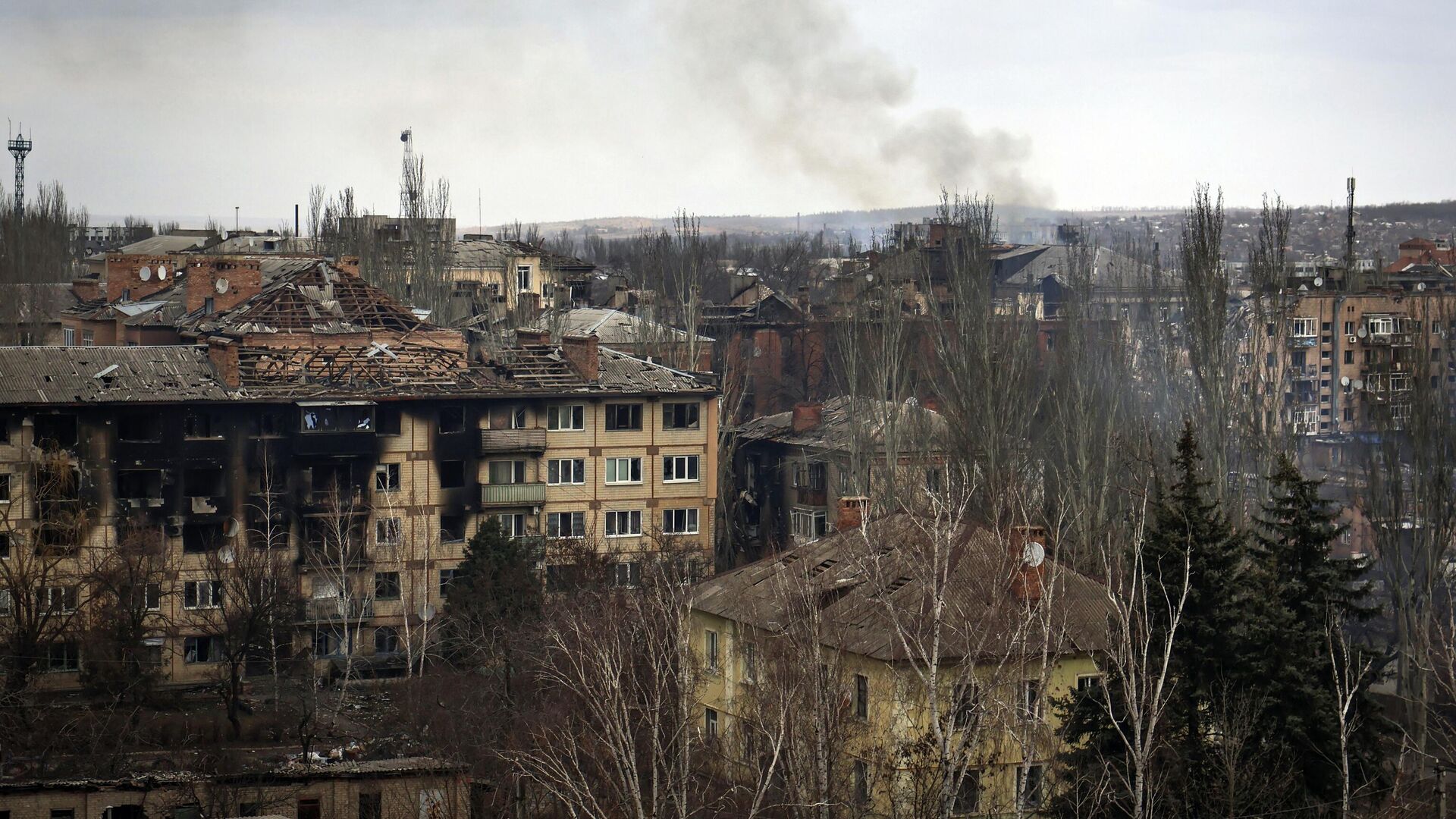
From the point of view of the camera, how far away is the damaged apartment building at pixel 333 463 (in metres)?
34.1

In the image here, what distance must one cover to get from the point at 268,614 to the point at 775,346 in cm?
3037

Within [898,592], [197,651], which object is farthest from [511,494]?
[898,592]

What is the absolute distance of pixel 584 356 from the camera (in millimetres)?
39844

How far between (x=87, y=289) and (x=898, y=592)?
45.4 meters

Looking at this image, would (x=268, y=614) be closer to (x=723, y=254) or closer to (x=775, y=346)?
(x=775, y=346)

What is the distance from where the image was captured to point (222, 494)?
1403 inches

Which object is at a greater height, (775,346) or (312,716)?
(775,346)

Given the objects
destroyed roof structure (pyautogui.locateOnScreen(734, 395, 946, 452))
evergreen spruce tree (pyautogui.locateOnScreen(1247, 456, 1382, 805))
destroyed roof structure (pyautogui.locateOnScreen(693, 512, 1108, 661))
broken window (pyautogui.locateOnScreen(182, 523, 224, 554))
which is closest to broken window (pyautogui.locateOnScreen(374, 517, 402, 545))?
broken window (pyautogui.locateOnScreen(182, 523, 224, 554))

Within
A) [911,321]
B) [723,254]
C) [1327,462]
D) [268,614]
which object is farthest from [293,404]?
[723,254]

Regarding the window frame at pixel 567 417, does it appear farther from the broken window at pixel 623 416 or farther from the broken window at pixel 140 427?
the broken window at pixel 140 427

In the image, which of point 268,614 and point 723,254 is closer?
point 268,614

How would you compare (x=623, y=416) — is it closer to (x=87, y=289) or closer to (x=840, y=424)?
(x=840, y=424)

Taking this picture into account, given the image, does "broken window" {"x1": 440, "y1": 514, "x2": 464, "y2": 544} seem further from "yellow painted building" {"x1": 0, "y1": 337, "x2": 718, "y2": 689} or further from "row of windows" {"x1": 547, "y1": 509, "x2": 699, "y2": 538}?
"row of windows" {"x1": 547, "y1": 509, "x2": 699, "y2": 538}

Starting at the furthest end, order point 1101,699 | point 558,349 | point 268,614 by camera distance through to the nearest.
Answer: point 558,349 → point 268,614 → point 1101,699
